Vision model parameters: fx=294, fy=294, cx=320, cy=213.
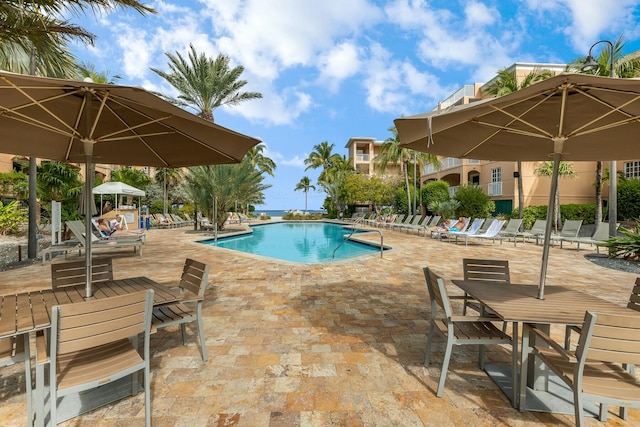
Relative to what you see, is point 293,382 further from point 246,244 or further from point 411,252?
point 246,244

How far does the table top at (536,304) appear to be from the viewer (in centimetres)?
213

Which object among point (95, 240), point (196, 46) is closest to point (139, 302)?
point (95, 240)

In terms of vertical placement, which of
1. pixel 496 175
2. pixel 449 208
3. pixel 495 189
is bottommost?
pixel 449 208

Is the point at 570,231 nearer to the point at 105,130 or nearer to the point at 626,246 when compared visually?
the point at 626,246

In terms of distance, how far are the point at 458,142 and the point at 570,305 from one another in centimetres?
208

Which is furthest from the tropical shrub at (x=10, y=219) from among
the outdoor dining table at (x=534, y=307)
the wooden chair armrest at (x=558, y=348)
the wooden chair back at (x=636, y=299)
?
the wooden chair back at (x=636, y=299)

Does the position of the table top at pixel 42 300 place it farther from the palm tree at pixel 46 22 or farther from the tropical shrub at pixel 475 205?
the tropical shrub at pixel 475 205

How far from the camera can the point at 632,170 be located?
17156 mm

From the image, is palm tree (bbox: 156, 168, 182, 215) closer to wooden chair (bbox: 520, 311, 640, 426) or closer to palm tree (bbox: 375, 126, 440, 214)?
palm tree (bbox: 375, 126, 440, 214)

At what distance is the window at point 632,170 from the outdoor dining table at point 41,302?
24155 millimetres

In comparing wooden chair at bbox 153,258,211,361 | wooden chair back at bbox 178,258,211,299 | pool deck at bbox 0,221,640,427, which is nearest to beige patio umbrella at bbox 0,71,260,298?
wooden chair at bbox 153,258,211,361

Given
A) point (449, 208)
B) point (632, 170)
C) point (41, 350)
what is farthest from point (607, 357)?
point (632, 170)

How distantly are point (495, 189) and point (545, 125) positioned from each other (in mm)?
20942

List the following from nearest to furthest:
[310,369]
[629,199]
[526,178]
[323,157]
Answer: [310,369], [629,199], [526,178], [323,157]
